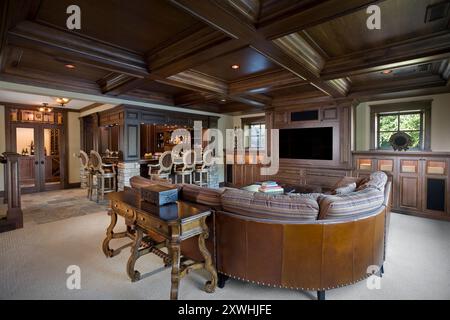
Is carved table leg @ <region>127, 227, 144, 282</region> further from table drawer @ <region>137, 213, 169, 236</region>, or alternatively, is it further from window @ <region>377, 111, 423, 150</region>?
window @ <region>377, 111, 423, 150</region>

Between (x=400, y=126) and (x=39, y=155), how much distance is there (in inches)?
390

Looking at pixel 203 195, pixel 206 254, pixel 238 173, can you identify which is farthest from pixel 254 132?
pixel 206 254

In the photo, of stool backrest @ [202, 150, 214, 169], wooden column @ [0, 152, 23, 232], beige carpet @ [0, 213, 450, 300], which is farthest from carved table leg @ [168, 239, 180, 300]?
stool backrest @ [202, 150, 214, 169]

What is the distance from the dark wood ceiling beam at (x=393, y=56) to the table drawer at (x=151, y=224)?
334cm

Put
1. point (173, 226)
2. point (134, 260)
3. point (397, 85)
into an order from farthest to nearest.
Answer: point (397, 85)
point (134, 260)
point (173, 226)

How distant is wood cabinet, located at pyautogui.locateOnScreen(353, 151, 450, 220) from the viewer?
4.24 m

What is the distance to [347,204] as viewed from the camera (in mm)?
1926

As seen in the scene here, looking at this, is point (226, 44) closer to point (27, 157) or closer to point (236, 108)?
point (236, 108)

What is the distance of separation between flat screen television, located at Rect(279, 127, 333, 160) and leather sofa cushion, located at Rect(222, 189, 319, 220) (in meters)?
3.96

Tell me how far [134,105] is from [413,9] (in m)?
5.36

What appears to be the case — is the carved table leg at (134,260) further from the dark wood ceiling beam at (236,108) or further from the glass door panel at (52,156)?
the glass door panel at (52,156)

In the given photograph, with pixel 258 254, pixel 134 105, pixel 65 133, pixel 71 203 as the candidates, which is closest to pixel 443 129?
pixel 258 254

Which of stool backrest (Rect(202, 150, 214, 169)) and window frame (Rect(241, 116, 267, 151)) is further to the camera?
window frame (Rect(241, 116, 267, 151))
